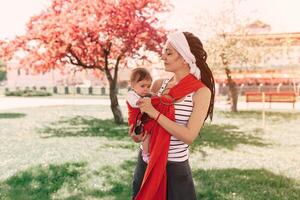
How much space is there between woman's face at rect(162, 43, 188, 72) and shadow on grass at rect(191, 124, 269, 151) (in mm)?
9369

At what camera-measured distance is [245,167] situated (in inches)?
416

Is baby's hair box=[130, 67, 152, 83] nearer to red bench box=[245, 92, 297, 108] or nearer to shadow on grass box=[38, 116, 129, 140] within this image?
shadow on grass box=[38, 116, 129, 140]

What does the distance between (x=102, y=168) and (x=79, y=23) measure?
33.1ft

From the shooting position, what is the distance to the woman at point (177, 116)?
368cm

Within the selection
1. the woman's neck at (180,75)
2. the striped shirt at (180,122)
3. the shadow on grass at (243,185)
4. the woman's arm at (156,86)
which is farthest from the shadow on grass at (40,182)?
the woman's neck at (180,75)

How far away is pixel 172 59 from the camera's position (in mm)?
3820

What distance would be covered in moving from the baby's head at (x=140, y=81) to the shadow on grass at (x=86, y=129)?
1094cm

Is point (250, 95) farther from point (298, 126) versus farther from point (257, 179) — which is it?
point (257, 179)

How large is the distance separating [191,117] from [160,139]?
0.32 metres

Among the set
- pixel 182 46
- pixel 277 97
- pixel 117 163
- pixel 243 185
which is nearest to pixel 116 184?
pixel 117 163

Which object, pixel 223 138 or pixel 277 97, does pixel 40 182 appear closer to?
pixel 223 138

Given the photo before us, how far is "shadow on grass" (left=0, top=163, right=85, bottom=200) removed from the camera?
813cm

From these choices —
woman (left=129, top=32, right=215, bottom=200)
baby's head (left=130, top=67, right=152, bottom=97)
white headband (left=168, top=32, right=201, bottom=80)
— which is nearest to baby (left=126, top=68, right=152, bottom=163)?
baby's head (left=130, top=67, right=152, bottom=97)

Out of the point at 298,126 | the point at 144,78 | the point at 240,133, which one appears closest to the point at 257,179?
the point at 144,78
